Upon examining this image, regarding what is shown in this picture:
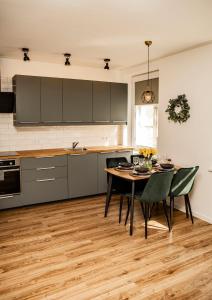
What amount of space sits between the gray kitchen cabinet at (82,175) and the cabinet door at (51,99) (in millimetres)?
803

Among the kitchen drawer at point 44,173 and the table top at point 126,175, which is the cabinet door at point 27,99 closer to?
the kitchen drawer at point 44,173

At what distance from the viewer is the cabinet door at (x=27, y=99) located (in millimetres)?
4480

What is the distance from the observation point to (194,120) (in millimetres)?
4078

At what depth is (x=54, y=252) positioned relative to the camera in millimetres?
3066

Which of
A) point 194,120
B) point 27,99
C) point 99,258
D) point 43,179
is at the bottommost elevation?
point 99,258

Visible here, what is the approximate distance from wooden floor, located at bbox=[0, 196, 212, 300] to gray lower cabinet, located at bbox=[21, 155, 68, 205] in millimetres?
397

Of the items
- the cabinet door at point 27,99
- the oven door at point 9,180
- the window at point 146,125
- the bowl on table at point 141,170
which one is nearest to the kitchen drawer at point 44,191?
the oven door at point 9,180

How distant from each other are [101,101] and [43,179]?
191cm

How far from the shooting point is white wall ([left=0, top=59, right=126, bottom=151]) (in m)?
4.77

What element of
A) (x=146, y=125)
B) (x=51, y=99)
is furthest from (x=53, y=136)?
(x=146, y=125)

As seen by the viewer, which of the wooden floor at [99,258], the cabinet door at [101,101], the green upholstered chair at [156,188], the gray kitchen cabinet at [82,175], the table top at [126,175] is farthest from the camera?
the cabinet door at [101,101]

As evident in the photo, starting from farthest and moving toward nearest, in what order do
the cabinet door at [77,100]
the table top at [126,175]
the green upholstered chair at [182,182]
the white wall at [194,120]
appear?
the cabinet door at [77,100] < the white wall at [194,120] < the green upholstered chair at [182,182] < the table top at [126,175]

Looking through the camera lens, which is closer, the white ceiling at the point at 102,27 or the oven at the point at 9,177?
the white ceiling at the point at 102,27

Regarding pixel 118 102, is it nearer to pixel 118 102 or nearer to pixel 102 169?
pixel 118 102
